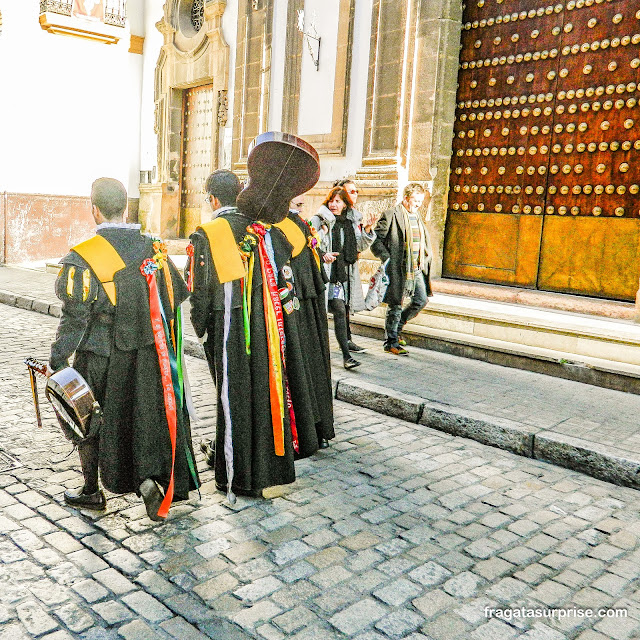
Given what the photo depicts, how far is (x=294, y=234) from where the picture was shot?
3920mm

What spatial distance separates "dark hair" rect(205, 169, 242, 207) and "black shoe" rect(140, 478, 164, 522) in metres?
1.56

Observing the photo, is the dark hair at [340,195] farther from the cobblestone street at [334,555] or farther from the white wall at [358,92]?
the white wall at [358,92]

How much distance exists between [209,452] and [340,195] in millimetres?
3191

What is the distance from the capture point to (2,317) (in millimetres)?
9266

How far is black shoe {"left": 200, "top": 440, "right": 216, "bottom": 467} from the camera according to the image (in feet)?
13.5

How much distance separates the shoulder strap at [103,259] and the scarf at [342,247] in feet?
11.5

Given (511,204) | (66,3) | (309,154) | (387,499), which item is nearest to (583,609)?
(387,499)

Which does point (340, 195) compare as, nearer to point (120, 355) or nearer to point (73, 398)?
point (120, 355)

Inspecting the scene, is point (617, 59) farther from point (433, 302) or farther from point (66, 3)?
point (66, 3)

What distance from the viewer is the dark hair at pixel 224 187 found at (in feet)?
12.3

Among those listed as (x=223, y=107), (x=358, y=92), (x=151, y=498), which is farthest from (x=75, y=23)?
(x=151, y=498)

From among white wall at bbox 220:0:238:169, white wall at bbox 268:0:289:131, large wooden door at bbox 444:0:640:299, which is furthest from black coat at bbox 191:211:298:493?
white wall at bbox 220:0:238:169

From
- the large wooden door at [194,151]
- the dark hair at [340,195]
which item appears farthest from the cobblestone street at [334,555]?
the large wooden door at [194,151]

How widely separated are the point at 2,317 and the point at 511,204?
6.87 meters
